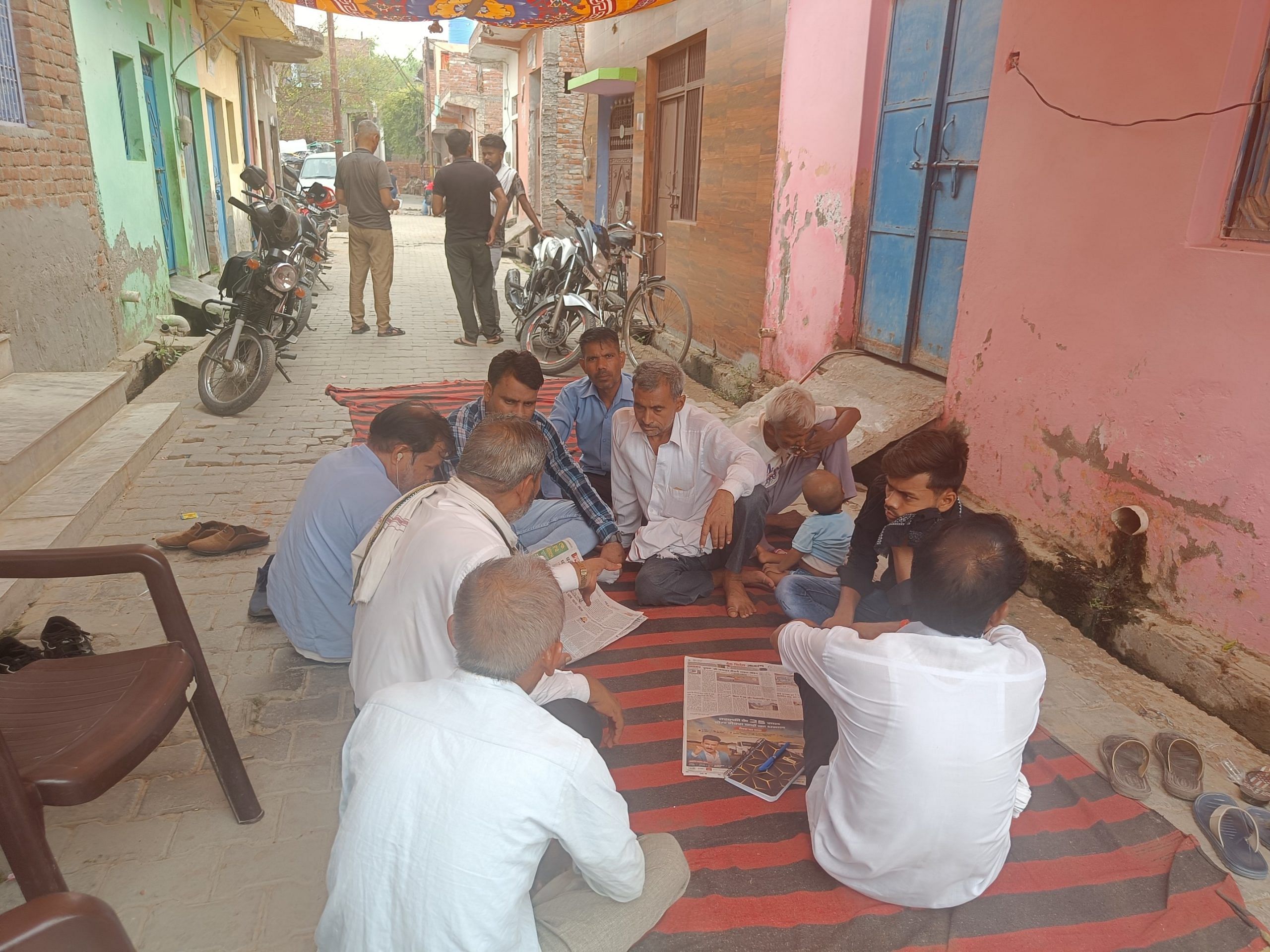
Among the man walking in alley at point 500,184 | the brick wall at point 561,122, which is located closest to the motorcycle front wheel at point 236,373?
the man walking in alley at point 500,184

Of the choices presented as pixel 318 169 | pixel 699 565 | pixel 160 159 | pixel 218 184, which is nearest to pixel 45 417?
pixel 699 565

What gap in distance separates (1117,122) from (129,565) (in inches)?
137

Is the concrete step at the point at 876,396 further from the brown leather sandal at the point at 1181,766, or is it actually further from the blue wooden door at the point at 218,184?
the blue wooden door at the point at 218,184

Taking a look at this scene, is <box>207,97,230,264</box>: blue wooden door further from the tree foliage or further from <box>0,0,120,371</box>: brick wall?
the tree foliage

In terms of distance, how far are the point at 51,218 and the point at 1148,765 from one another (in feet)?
21.0

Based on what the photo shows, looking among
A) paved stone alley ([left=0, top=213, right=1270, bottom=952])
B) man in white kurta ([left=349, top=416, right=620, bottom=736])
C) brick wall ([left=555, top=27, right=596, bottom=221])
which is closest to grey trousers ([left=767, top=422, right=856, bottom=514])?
paved stone alley ([left=0, top=213, right=1270, bottom=952])

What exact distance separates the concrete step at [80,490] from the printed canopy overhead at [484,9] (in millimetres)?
2578

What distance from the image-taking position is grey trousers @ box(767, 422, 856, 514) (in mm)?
3779

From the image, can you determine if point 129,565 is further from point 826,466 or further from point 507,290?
point 507,290

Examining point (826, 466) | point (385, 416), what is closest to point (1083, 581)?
point (826, 466)

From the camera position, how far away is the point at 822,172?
584 cm

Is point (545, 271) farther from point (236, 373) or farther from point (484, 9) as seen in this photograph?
point (484, 9)

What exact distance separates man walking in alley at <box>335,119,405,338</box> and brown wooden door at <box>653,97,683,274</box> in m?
2.81

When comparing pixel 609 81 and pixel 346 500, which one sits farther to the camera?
pixel 609 81
